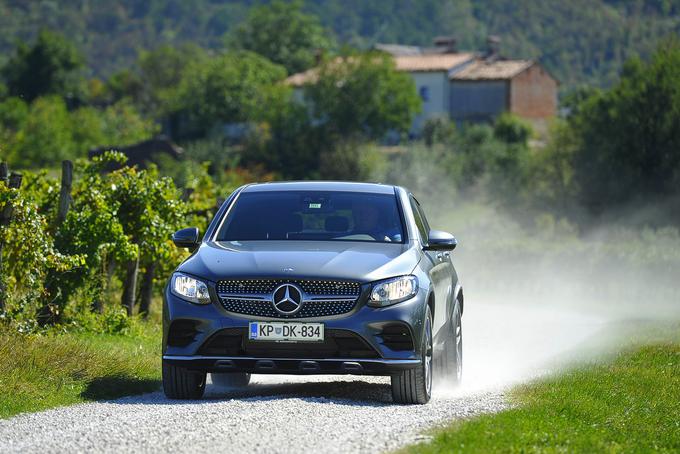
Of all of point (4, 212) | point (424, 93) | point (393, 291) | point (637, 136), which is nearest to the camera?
point (393, 291)

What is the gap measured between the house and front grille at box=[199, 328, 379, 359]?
108243mm

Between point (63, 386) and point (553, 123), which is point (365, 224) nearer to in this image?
point (63, 386)

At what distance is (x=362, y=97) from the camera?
4417 inches

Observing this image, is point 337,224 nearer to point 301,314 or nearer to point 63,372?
point 301,314

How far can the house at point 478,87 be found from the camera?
122188 mm

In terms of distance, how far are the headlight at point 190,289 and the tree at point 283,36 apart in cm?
14084

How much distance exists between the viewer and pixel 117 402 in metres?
11.0

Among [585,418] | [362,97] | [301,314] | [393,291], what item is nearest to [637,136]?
[585,418]

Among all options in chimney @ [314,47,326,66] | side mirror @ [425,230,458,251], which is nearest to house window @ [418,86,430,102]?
chimney @ [314,47,326,66]

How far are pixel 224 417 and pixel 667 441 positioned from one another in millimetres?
3059

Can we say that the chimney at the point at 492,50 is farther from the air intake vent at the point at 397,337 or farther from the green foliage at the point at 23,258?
the air intake vent at the point at 397,337

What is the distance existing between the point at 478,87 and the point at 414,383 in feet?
377

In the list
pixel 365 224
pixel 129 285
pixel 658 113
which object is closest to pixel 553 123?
pixel 658 113

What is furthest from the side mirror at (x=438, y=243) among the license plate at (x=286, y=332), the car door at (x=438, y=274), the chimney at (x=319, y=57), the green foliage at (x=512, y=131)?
the chimney at (x=319, y=57)
